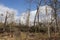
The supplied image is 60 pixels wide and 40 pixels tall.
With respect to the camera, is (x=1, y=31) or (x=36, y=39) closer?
(x=36, y=39)

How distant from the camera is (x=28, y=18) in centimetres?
2945

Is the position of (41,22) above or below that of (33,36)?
above

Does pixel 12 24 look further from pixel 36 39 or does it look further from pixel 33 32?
pixel 36 39

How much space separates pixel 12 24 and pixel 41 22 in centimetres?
529

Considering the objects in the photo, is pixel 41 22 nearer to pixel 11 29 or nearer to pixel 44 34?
pixel 44 34

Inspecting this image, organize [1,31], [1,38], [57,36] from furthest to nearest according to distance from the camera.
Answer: [1,31] < [57,36] < [1,38]

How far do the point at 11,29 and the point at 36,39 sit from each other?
5.94 meters

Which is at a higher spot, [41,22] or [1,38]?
[41,22]

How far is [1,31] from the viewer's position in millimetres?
28812

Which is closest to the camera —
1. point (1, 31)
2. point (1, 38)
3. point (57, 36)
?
point (1, 38)

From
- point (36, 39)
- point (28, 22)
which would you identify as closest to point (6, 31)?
point (28, 22)

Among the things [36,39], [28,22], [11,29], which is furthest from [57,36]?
[11,29]

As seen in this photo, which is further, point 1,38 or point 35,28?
point 35,28

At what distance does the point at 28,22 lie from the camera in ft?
97.6
